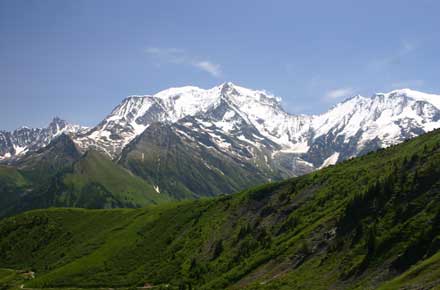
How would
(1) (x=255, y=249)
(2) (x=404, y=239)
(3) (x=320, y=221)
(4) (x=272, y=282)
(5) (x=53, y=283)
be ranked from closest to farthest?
1. (2) (x=404, y=239)
2. (4) (x=272, y=282)
3. (3) (x=320, y=221)
4. (1) (x=255, y=249)
5. (5) (x=53, y=283)

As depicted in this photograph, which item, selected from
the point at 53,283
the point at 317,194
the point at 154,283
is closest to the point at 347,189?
the point at 317,194

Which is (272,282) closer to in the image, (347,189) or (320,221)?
(320,221)

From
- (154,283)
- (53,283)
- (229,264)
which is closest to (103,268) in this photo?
(53,283)

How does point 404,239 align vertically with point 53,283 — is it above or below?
Answer: below

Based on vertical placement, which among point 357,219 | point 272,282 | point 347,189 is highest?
point 347,189

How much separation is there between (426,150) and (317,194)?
126 feet

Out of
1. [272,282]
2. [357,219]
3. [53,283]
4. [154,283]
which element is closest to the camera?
[272,282]

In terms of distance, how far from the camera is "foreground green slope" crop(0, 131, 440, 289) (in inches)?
3612

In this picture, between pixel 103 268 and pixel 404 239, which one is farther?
pixel 103 268

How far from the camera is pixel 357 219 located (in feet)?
383

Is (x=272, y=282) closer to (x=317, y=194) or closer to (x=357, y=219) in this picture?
(x=357, y=219)

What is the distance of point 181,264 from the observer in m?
166

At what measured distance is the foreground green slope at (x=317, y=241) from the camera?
301 feet

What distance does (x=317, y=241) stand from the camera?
120250mm
